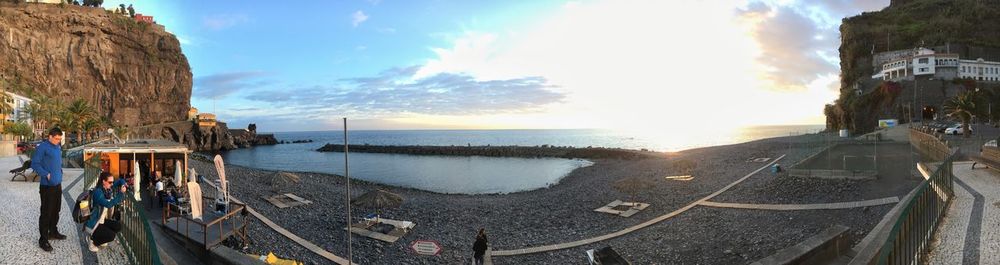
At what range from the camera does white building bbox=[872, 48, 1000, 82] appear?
202 feet

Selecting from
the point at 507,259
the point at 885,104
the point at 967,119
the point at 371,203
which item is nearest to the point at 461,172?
the point at 371,203

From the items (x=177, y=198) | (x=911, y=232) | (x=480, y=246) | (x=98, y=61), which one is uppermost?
(x=98, y=61)

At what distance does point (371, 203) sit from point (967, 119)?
129 ft

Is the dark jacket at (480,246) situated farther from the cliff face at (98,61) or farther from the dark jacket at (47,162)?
the cliff face at (98,61)

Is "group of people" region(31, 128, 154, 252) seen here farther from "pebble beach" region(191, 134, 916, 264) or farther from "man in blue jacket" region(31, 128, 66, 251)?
"pebble beach" region(191, 134, 916, 264)

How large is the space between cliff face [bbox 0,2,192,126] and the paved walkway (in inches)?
4259

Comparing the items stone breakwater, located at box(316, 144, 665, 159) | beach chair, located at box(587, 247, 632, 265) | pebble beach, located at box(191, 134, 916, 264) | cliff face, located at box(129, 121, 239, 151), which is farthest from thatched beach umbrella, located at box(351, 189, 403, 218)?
cliff face, located at box(129, 121, 239, 151)

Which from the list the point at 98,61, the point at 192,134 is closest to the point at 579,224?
the point at 192,134

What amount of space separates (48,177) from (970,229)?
47.8ft

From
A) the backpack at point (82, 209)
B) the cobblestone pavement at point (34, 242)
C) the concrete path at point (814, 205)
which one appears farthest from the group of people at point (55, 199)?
the concrete path at point (814, 205)

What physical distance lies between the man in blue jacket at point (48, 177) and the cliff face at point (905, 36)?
77.3 meters

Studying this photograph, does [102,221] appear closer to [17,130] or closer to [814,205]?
[814,205]

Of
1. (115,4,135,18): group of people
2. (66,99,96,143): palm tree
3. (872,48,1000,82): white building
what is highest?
(115,4,135,18): group of people

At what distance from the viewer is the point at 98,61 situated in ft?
323
